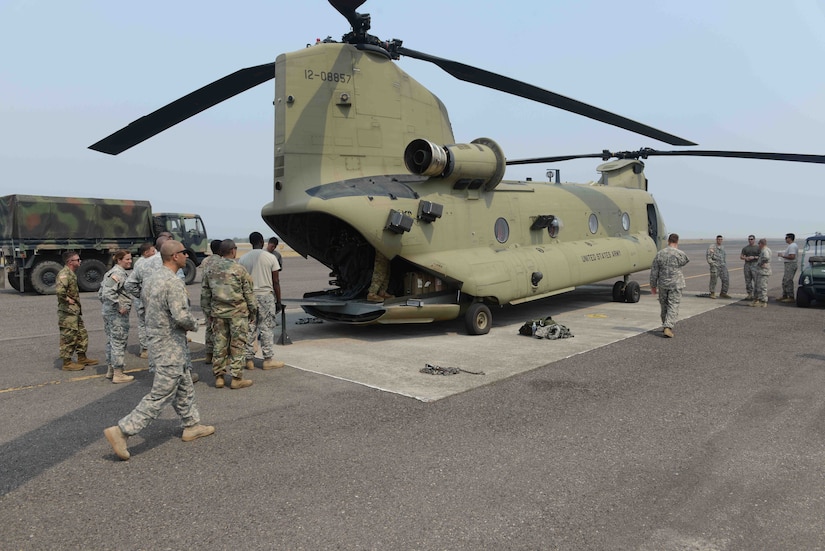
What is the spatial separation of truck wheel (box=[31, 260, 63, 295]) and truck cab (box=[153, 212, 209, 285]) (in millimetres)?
3574

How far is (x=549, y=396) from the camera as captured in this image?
5.81 m

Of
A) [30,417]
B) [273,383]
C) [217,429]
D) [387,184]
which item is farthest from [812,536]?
[387,184]

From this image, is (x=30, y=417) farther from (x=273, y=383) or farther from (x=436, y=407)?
(x=436, y=407)

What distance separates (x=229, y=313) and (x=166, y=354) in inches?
75.5

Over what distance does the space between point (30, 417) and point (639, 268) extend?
13.0 meters

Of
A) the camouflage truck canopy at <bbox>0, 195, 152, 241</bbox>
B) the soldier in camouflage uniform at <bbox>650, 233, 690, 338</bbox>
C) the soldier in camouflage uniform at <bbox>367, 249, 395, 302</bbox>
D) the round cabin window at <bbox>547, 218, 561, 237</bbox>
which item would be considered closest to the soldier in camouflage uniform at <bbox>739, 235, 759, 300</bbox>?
the soldier in camouflage uniform at <bbox>650, 233, 690, 338</bbox>

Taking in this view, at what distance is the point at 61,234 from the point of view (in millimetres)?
17469

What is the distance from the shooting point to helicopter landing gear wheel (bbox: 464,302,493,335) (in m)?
9.13

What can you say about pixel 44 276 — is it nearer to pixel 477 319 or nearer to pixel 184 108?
pixel 184 108

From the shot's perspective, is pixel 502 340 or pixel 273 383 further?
pixel 502 340

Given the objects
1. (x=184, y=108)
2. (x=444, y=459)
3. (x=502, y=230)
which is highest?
(x=184, y=108)

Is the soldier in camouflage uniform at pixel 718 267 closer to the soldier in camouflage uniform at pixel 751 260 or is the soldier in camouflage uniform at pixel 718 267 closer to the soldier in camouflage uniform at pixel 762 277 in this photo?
the soldier in camouflage uniform at pixel 751 260

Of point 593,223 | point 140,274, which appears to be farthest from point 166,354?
point 593,223

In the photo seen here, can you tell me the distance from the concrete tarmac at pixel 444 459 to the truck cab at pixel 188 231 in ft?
41.6
